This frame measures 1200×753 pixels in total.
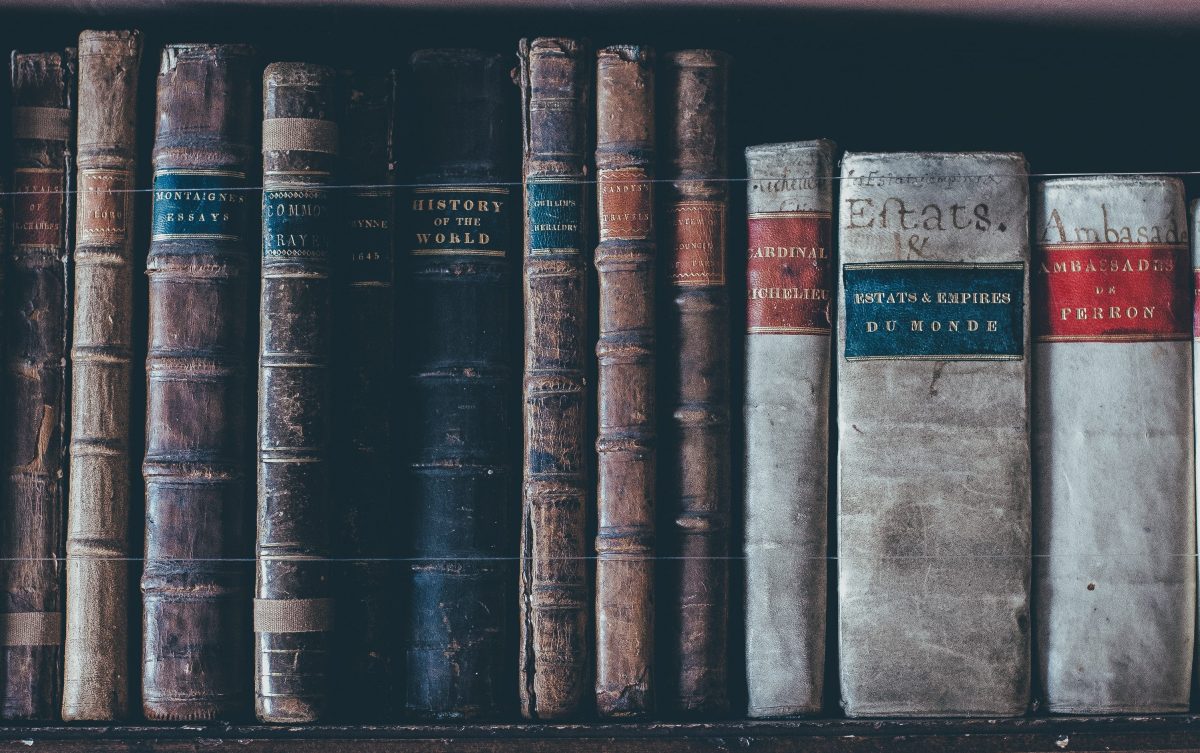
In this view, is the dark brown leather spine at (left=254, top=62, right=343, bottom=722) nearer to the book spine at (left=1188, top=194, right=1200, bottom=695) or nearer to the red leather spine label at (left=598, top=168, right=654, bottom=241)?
the red leather spine label at (left=598, top=168, right=654, bottom=241)

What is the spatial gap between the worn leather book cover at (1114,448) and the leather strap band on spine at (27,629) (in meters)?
0.73

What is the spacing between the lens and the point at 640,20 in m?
0.97

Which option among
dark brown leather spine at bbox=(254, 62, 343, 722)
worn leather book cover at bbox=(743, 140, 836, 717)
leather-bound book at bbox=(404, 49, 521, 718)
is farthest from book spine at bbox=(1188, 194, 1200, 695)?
dark brown leather spine at bbox=(254, 62, 343, 722)

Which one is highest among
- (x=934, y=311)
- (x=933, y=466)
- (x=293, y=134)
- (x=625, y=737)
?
(x=293, y=134)

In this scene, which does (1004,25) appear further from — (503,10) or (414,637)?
(414,637)

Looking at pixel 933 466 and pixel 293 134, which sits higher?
pixel 293 134

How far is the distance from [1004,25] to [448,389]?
54 cm

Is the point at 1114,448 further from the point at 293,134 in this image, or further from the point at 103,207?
the point at 103,207

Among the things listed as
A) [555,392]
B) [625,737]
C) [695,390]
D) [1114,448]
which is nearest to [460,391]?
[555,392]

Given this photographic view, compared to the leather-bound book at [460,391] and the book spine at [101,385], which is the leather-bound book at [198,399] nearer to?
the book spine at [101,385]

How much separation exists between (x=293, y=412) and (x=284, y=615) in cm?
15

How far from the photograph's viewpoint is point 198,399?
865mm

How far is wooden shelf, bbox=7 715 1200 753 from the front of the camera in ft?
2.77

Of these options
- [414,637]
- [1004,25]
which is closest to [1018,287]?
[1004,25]
